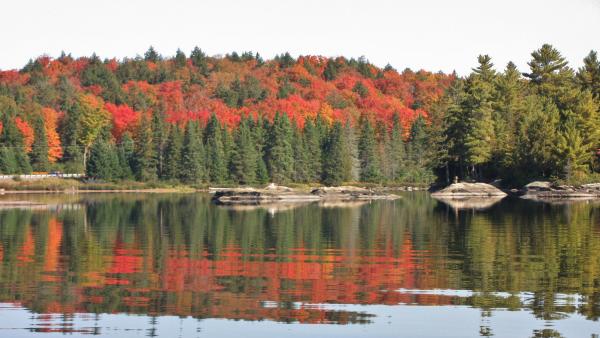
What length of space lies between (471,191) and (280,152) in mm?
43437

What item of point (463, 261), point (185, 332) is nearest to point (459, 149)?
point (463, 261)

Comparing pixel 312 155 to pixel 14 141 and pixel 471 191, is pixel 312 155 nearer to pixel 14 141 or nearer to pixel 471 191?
pixel 14 141

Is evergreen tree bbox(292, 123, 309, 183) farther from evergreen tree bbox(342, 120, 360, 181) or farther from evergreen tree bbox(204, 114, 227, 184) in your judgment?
evergreen tree bbox(204, 114, 227, 184)

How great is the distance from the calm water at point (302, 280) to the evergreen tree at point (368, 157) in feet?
316

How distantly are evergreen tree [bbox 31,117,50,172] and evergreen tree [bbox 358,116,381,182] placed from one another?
4899 cm

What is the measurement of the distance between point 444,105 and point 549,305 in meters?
117

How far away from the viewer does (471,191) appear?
10319cm

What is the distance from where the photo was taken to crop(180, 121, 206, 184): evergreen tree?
452 ft

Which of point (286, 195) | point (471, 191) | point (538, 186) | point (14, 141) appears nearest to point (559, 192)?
point (538, 186)

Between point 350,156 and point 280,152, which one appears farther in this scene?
point 350,156

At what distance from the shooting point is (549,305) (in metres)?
23.1

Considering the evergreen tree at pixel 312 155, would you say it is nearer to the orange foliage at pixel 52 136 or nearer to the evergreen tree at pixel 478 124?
the evergreen tree at pixel 478 124

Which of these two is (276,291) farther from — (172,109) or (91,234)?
(172,109)

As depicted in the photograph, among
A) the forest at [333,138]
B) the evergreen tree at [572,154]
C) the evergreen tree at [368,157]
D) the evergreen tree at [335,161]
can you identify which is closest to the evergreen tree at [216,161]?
the forest at [333,138]
